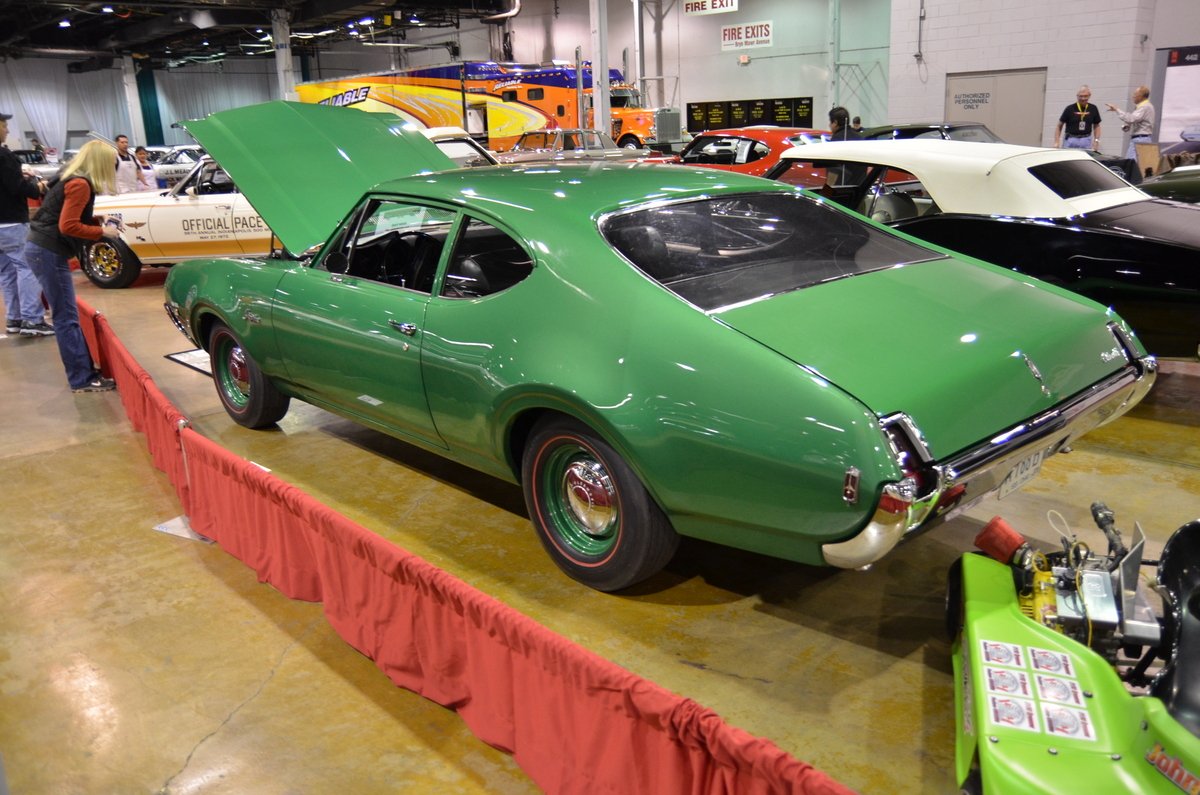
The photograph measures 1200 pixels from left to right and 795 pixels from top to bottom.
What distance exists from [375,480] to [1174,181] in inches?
271

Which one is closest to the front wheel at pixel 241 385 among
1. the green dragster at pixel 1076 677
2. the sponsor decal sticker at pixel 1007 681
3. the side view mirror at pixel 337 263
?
the side view mirror at pixel 337 263

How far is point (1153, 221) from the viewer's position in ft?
16.9

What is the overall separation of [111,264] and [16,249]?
3.20 metres

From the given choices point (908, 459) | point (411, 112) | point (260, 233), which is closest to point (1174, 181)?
point (908, 459)

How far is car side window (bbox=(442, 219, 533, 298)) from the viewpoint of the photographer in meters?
3.61

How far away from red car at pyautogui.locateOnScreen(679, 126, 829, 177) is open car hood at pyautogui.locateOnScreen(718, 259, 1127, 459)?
7.95 metres

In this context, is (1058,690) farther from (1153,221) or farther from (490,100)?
(490,100)

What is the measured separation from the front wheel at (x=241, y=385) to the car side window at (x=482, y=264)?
1.84 m

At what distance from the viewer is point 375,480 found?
4.76 m

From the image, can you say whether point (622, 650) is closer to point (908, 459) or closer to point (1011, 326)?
point (908, 459)

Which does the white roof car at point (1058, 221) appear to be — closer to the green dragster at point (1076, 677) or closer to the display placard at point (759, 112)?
the green dragster at point (1076, 677)

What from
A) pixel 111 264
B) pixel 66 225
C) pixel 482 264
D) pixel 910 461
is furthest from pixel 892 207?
pixel 111 264

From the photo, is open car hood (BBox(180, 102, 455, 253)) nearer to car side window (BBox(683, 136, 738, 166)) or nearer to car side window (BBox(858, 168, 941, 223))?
car side window (BBox(858, 168, 941, 223))

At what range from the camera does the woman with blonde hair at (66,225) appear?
20.5ft
